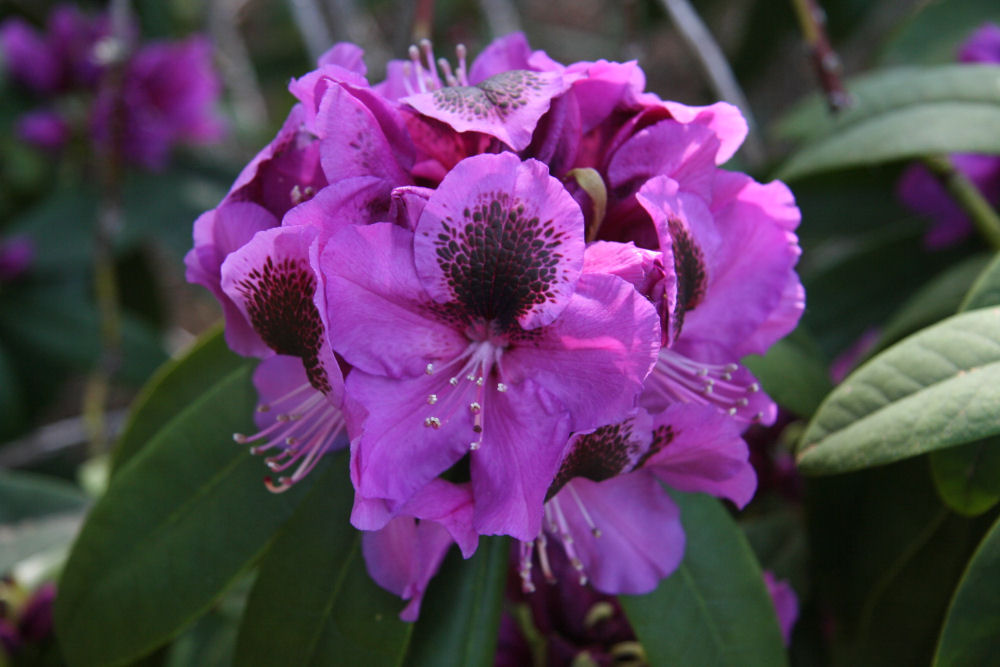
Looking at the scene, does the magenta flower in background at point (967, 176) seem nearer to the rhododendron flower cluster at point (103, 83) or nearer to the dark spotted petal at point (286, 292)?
the dark spotted petal at point (286, 292)

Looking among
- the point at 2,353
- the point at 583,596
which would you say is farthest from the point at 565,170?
the point at 2,353

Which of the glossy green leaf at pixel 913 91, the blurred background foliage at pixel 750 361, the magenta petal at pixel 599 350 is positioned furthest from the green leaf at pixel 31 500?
the glossy green leaf at pixel 913 91

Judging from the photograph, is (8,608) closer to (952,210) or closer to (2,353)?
(2,353)

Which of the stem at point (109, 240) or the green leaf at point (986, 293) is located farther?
the stem at point (109, 240)

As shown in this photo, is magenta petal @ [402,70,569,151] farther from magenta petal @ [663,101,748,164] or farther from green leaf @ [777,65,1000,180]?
green leaf @ [777,65,1000,180]

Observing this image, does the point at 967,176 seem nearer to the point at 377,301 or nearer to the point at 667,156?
the point at 667,156

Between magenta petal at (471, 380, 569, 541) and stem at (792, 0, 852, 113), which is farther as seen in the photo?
stem at (792, 0, 852, 113)

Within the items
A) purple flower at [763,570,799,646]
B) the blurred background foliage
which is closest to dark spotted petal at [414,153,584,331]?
the blurred background foliage
